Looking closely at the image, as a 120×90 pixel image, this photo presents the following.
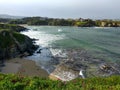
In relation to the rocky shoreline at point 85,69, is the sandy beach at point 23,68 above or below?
below

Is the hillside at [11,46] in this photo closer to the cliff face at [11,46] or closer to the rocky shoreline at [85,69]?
the cliff face at [11,46]

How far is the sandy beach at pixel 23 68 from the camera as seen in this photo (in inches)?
1368

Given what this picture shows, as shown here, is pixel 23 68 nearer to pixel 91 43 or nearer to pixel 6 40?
pixel 6 40

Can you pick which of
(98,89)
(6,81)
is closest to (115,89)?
(98,89)

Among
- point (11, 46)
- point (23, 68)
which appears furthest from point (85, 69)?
point (11, 46)

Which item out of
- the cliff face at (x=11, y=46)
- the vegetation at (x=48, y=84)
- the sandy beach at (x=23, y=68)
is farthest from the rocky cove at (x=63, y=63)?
the vegetation at (x=48, y=84)

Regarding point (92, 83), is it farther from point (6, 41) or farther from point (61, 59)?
point (6, 41)

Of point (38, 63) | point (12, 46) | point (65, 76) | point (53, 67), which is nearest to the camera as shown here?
point (65, 76)

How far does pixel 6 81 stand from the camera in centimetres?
1573

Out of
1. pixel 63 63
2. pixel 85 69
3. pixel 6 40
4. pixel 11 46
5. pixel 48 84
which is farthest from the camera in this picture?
pixel 6 40

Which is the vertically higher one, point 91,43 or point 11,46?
point 11,46

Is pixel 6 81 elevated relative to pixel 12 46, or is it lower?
elevated

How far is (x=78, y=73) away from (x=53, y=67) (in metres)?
5.82

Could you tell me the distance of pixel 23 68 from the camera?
38.3m
